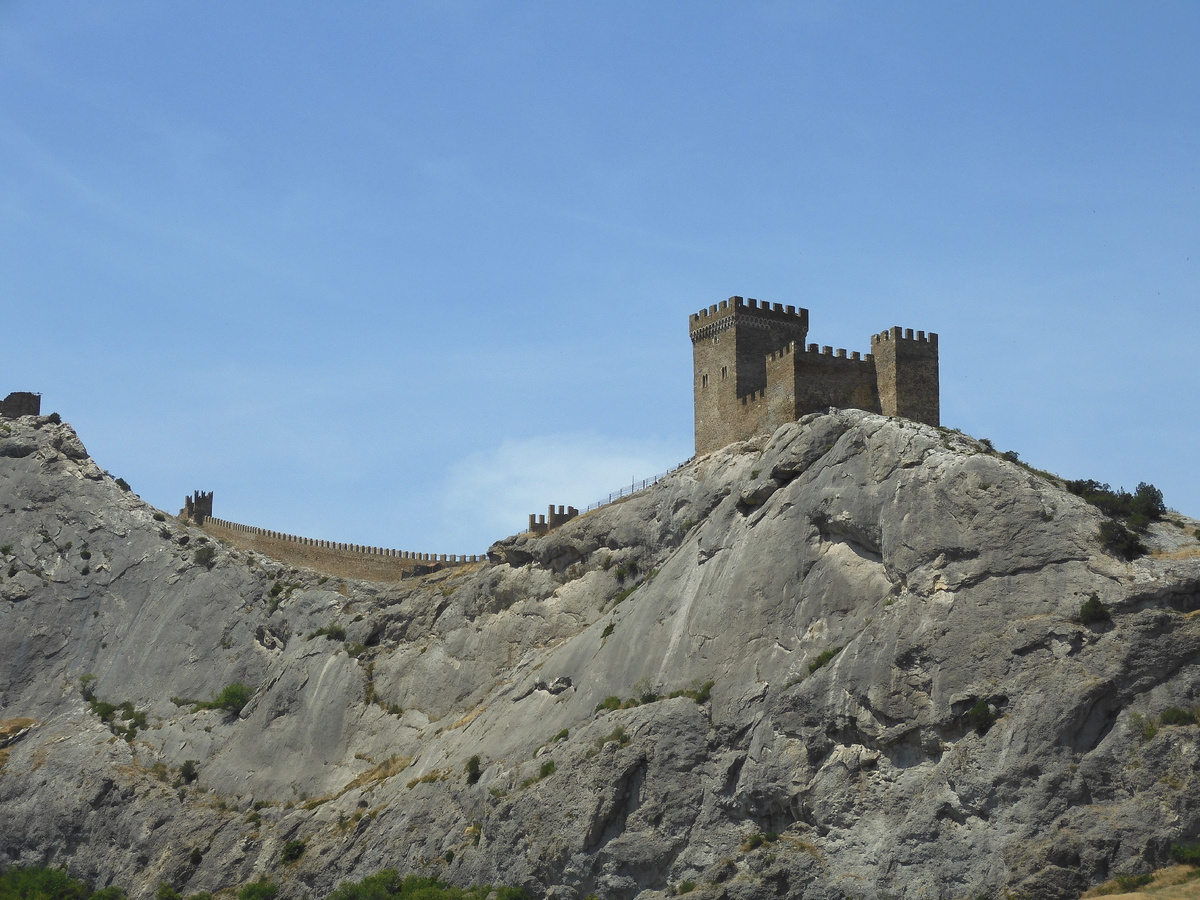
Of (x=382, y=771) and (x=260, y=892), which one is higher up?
(x=382, y=771)

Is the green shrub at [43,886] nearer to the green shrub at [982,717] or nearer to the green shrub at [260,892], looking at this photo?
the green shrub at [260,892]

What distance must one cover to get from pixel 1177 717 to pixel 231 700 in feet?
200

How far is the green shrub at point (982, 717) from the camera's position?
60.8 m

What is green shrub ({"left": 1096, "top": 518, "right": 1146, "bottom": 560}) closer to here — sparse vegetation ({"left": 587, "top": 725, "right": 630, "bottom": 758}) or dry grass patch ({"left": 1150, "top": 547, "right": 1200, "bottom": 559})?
dry grass patch ({"left": 1150, "top": 547, "right": 1200, "bottom": 559})

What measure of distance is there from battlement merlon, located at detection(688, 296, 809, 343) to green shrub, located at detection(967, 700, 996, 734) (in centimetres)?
3081

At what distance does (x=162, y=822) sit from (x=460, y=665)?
19850mm

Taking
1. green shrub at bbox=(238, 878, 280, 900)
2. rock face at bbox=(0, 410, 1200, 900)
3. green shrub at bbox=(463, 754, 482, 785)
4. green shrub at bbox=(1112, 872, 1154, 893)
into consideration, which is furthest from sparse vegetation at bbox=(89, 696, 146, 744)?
green shrub at bbox=(1112, 872, 1154, 893)

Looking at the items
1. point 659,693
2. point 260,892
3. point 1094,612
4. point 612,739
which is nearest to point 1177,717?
point 1094,612

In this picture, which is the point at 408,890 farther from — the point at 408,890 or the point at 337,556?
the point at 337,556

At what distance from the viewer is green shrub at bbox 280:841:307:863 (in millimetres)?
83688

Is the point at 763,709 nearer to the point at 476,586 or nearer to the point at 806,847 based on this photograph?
the point at 806,847

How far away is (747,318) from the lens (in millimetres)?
85938

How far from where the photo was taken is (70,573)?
109875 mm

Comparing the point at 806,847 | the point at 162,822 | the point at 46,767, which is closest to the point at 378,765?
the point at 162,822
